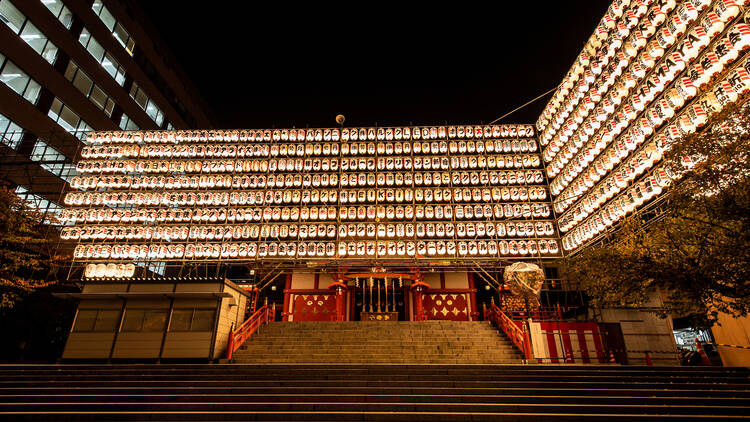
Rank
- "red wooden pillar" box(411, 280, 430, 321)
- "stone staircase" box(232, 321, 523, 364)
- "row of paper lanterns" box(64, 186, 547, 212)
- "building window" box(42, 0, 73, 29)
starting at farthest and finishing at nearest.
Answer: "building window" box(42, 0, 73, 29) < "red wooden pillar" box(411, 280, 430, 321) < "row of paper lanterns" box(64, 186, 547, 212) < "stone staircase" box(232, 321, 523, 364)

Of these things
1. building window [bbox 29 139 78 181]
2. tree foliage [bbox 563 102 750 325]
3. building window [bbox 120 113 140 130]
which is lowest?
tree foliage [bbox 563 102 750 325]

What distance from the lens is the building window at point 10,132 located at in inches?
789

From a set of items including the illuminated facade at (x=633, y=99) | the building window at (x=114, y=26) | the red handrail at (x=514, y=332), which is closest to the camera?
the illuminated facade at (x=633, y=99)

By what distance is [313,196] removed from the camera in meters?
18.6

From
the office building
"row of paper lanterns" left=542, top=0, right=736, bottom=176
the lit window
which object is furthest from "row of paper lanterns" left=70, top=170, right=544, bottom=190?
the lit window

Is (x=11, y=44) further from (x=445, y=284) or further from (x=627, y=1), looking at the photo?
(x=627, y=1)

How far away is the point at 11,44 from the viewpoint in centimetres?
2042

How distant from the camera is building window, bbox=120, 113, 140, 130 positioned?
28248 millimetres

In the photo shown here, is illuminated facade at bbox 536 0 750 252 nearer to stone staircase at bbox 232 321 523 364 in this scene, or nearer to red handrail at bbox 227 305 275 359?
stone staircase at bbox 232 321 523 364

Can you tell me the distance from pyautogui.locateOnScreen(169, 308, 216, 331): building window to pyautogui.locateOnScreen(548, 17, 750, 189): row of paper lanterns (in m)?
16.0

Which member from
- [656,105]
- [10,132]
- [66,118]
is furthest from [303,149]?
[66,118]

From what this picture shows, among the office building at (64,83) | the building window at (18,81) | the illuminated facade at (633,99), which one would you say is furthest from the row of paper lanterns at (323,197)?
the building window at (18,81)

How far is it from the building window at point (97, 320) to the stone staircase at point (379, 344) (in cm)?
510

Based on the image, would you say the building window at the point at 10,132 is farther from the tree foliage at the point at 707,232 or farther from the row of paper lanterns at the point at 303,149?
the tree foliage at the point at 707,232
